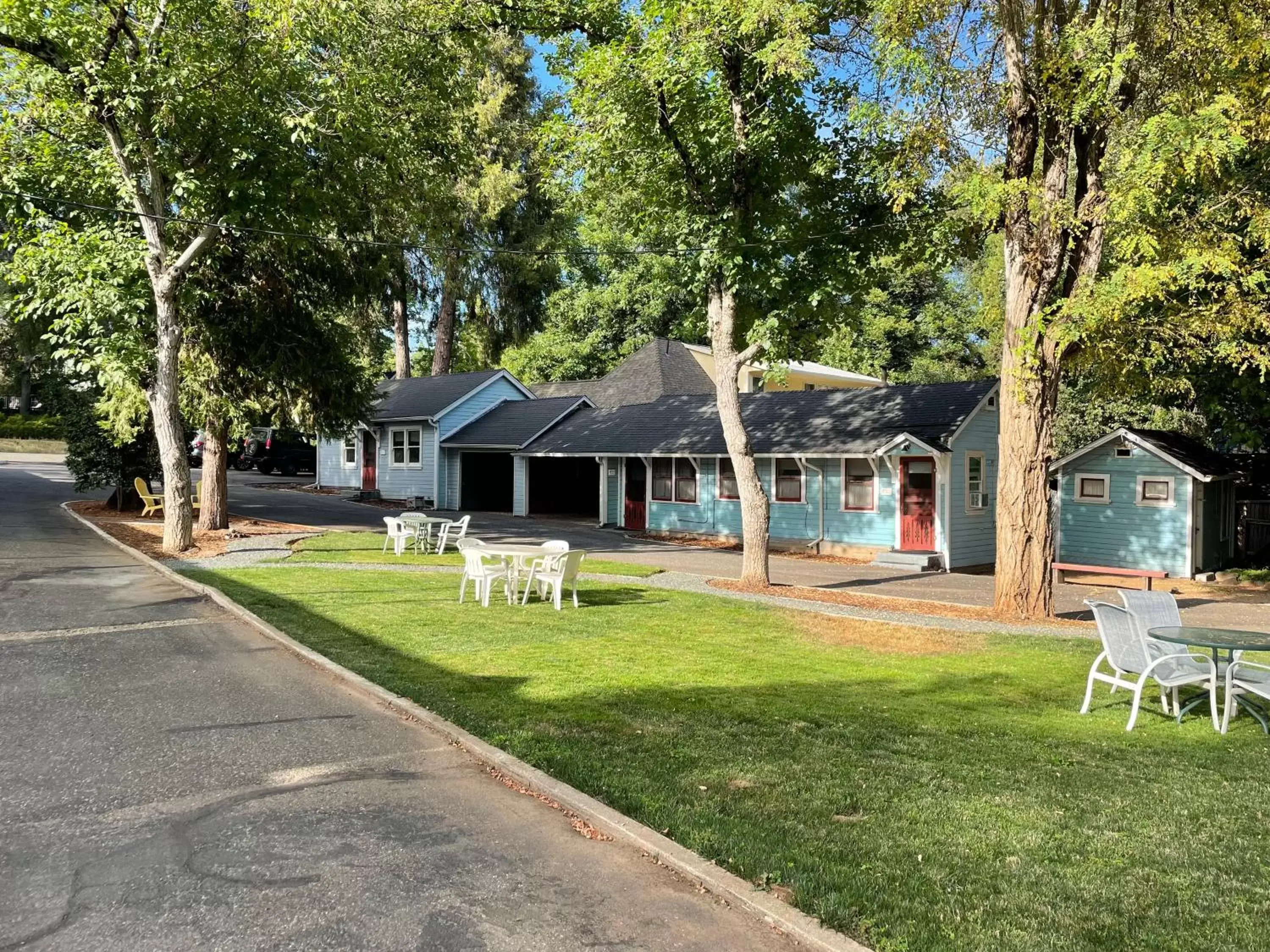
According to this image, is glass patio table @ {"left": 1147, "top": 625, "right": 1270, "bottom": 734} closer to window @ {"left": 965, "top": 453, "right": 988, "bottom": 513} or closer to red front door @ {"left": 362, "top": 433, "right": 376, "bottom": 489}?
window @ {"left": 965, "top": 453, "right": 988, "bottom": 513}

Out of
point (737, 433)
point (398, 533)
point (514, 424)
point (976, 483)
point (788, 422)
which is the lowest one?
point (398, 533)

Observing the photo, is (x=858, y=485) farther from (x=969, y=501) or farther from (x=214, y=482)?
(x=214, y=482)

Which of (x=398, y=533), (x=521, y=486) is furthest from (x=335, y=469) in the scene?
(x=398, y=533)

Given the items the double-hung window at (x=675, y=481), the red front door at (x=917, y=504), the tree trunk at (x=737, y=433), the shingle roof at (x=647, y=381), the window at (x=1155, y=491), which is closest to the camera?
the tree trunk at (x=737, y=433)

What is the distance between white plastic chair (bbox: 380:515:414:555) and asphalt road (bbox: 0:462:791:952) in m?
10.4

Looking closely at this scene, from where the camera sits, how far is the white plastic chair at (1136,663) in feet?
23.8

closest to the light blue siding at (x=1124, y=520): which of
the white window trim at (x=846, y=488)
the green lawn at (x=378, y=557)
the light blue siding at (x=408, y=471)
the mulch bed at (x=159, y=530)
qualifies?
Result: the white window trim at (x=846, y=488)

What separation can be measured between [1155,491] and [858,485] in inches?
276

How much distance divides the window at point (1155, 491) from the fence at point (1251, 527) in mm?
4847

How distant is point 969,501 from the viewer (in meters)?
23.0

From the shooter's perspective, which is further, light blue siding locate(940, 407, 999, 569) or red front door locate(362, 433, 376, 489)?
red front door locate(362, 433, 376, 489)

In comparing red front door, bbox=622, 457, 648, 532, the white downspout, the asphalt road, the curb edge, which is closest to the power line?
the white downspout

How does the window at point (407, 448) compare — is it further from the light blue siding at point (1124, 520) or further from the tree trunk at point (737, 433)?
the light blue siding at point (1124, 520)

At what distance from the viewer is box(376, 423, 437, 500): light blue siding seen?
1361 inches
